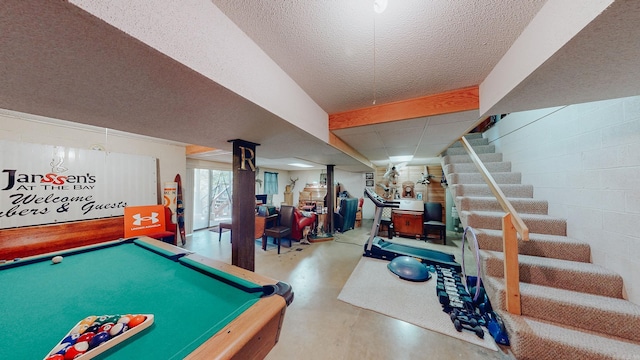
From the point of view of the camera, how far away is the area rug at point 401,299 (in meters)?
1.81

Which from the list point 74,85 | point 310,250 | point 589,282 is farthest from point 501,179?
point 74,85

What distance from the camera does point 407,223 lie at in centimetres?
479

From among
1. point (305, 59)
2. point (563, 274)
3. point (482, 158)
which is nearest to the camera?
point (305, 59)

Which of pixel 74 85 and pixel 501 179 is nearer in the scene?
pixel 74 85

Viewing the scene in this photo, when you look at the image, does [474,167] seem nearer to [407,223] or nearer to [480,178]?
[480,178]

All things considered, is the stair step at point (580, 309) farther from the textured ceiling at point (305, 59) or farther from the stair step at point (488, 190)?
the textured ceiling at point (305, 59)

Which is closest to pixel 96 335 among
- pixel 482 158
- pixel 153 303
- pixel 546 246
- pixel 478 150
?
pixel 153 303

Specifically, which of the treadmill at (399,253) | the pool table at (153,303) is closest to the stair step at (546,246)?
the treadmill at (399,253)

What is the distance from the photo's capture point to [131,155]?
3447mm

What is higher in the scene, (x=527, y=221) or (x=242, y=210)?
(x=242, y=210)

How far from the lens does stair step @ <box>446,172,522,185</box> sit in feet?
9.27

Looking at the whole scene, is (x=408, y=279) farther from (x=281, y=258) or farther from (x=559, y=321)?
(x=281, y=258)

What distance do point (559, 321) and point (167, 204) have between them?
5787 mm

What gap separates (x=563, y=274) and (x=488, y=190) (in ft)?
4.41
